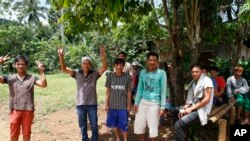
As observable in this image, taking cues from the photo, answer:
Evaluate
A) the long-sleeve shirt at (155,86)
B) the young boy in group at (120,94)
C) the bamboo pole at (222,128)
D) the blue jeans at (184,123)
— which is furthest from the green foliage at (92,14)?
the bamboo pole at (222,128)

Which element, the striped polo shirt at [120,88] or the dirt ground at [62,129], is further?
the dirt ground at [62,129]

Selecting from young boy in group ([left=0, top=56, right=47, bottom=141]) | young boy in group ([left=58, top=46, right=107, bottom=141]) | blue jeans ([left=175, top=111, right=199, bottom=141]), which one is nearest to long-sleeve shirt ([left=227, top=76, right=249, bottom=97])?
blue jeans ([left=175, top=111, right=199, bottom=141])

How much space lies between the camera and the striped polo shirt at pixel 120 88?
18.9 feet

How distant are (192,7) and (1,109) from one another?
6.68 meters

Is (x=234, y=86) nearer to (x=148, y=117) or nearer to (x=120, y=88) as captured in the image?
(x=148, y=117)

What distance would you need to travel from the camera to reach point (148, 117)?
5.48 metres

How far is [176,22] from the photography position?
6.56m

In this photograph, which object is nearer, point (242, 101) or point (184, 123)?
point (184, 123)

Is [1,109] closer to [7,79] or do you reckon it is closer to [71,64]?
[7,79]

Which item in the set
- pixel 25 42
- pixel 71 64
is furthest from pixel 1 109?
pixel 25 42

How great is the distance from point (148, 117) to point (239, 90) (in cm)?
286

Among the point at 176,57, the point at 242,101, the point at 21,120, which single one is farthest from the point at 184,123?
the point at 242,101

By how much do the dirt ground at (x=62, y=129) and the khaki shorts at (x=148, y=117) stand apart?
1035 millimetres

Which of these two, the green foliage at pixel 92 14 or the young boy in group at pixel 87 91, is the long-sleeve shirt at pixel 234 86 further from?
the young boy in group at pixel 87 91
